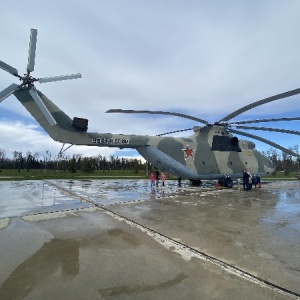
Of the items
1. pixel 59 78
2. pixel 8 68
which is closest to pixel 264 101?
pixel 59 78

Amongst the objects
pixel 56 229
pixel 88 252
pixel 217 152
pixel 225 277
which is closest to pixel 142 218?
pixel 56 229

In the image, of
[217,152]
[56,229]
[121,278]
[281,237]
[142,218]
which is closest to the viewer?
[121,278]

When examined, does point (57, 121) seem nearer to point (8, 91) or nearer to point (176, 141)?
point (8, 91)

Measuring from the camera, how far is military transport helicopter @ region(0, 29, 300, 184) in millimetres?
12992

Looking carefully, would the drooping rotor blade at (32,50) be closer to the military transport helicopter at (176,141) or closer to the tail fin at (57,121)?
the military transport helicopter at (176,141)

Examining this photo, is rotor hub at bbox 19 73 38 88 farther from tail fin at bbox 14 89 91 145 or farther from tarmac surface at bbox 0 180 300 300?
tarmac surface at bbox 0 180 300 300

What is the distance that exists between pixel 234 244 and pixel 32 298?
365 centimetres

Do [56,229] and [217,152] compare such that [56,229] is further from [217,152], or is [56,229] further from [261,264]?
[217,152]

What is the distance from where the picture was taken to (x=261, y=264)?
161 inches

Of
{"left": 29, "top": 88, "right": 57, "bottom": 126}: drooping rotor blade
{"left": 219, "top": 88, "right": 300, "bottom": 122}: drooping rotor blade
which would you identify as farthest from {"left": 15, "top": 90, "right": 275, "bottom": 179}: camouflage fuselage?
{"left": 219, "top": 88, "right": 300, "bottom": 122}: drooping rotor blade

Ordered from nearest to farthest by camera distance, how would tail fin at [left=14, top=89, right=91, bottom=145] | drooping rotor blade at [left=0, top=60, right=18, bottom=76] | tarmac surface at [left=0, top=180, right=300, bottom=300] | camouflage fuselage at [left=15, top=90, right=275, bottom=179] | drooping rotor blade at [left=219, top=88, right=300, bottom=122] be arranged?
tarmac surface at [left=0, top=180, right=300, bottom=300]
drooping rotor blade at [left=219, top=88, right=300, bottom=122]
drooping rotor blade at [left=0, top=60, right=18, bottom=76]
tail fin at [left=14, top=89, right=91, bottom=145]
camouflage fuselage at [left=15, top=90, right=275, bottom=179]

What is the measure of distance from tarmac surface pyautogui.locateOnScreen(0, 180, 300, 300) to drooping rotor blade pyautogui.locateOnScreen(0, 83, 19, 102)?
20.8 ft

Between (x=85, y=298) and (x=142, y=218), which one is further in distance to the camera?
(x=142, y=218)

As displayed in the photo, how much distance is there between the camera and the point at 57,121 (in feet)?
46.0
